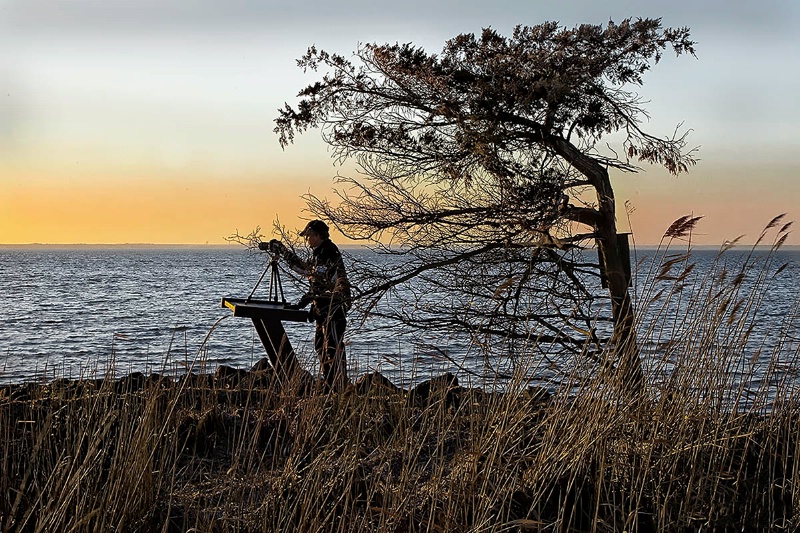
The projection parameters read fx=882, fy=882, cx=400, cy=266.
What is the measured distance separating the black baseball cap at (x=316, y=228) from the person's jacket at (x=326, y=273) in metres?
0.10

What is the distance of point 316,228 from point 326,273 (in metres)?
0.41

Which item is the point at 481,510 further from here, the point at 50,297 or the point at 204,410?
the point at 50,297

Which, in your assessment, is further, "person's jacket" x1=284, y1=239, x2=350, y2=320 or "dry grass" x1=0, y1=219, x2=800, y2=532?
"person's jacket" x1=284, y1=239, x2=350, y2=320

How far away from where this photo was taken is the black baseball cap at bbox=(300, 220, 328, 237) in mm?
7809

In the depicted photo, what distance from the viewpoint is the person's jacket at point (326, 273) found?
7730mm

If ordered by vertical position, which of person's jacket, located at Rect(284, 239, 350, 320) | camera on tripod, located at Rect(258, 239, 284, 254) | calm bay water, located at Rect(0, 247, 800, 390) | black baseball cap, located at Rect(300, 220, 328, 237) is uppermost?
black baseball cap, located at Rect(300, 220, 328, 237)

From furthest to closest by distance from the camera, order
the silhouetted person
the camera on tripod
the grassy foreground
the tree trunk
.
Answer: the tree trunk < the silhouetted person < the camera on tripod < the grassy foreground

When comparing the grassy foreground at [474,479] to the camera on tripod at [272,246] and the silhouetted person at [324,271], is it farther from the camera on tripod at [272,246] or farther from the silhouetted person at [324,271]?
the silhouetted person at [324,271]

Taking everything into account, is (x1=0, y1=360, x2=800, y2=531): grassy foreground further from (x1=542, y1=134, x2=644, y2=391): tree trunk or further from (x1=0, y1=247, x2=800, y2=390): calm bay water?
(x1=542, y1=134, x2=644, y2=391): tree trunk

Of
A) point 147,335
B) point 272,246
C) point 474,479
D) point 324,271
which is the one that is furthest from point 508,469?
point 147,335

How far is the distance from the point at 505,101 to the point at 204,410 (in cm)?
387

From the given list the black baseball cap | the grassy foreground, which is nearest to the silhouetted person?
the black baseball cap

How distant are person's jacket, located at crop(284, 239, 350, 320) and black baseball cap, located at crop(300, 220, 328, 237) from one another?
0.33 feet

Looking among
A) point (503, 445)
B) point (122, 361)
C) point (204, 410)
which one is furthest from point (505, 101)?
point (122, 361)
